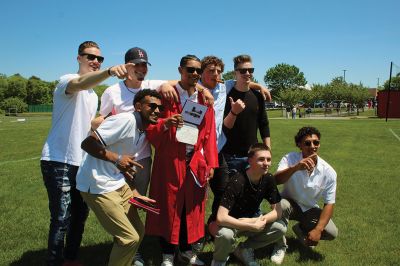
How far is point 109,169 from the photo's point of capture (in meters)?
3.71

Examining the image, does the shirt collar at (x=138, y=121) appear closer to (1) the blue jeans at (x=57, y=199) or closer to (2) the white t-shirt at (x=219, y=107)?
(1) the blue jeans at (x=57, y=199)

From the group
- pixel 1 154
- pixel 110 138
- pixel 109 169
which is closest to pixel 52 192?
pixel 109 169

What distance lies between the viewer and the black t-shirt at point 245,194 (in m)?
4.47

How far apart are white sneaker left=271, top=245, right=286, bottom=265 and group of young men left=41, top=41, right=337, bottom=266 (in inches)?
0.5

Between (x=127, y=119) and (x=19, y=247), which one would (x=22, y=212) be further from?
(x=127, y=119)

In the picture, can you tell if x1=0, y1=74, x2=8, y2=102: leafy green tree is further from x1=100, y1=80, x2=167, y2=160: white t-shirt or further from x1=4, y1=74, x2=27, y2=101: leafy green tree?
x1=100, y1=80, x2=167, y2=160: white t-shirt

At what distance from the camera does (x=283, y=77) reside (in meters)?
133

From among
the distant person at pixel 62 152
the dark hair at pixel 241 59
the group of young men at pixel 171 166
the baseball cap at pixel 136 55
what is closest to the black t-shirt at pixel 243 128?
the group of young men at pixel 171 166

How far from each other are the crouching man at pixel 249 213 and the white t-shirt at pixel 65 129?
1.71 m

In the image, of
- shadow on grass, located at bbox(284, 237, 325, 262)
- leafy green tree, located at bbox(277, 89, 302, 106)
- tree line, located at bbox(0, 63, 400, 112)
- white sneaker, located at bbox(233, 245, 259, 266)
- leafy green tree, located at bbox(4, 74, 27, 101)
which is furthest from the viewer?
leafy green tree, located at bbox(4, 74, 27, 101)

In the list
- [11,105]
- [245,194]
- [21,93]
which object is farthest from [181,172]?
[21,93]

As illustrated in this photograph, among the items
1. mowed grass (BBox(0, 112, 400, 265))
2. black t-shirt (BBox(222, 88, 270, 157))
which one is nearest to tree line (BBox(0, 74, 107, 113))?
mowed grass (BBox(0, 112, 400, 265))

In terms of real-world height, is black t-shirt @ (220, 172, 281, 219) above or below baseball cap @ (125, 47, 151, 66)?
below

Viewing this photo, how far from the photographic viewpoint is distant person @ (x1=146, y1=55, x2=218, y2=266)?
14.7 ft
